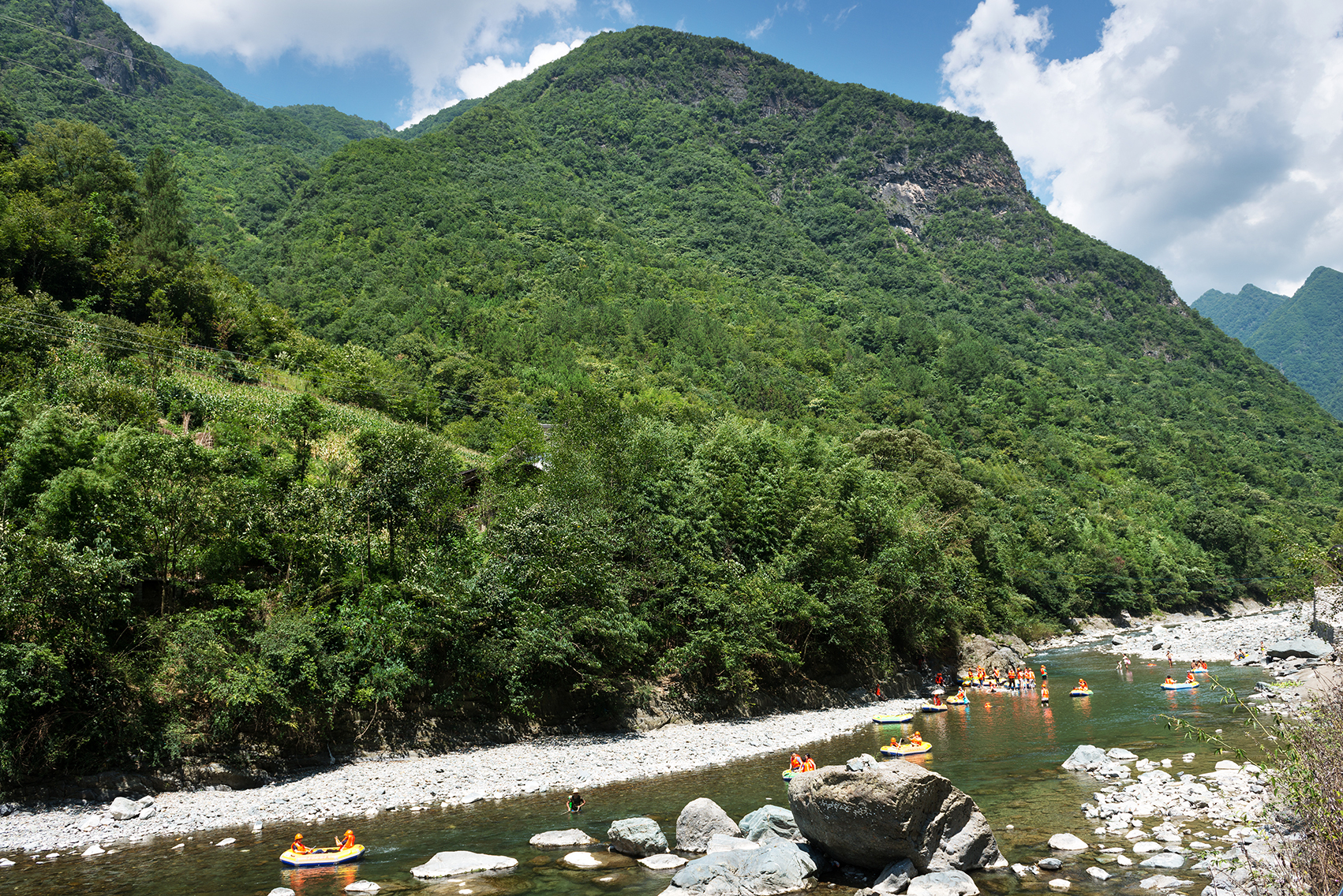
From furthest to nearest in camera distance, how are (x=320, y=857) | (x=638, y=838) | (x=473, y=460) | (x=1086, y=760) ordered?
(x=473, y=460) < (x=1086, y=760) < (x=638, y=838) < (x=320, y=857)

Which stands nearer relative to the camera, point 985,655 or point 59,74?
point 985,655

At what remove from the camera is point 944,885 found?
46.8 ft

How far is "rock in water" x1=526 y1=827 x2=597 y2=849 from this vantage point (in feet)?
60.4

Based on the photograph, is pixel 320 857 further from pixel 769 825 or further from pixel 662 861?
pixel 769 825

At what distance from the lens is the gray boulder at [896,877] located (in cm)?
1477

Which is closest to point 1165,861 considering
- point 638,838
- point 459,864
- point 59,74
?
point 638,838

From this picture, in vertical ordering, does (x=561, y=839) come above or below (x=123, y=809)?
below

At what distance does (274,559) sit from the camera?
2944 cm

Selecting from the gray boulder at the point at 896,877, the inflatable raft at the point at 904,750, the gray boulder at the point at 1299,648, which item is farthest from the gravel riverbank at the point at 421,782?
the gray boulder at the point at 1299,648

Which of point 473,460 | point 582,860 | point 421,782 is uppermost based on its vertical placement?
point 473,460

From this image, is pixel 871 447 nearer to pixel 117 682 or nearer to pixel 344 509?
pixel 344 509

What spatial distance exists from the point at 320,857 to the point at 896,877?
13.0 m

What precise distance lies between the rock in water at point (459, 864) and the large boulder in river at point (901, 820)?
7.28m

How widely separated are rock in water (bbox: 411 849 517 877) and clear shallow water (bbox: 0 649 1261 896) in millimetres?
405
